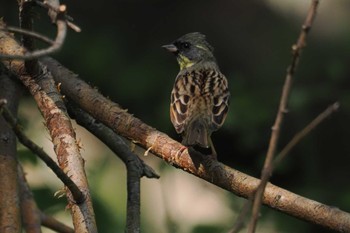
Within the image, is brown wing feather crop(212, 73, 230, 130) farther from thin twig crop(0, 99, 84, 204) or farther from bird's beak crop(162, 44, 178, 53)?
thin twig crop(0, 99, 84, 204)

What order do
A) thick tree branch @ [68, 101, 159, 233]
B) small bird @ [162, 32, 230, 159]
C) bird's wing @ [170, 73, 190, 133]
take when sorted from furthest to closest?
1. bird's wing @ [170, 73, 190, 133]
2. small bird @ [162, 32, 230, 159]
3. thick tree branch @ [68, 101, 159, 233]

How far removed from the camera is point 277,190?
4.25 m

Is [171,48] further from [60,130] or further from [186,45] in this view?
[60,130]

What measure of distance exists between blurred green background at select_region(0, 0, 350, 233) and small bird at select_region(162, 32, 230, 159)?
75cm

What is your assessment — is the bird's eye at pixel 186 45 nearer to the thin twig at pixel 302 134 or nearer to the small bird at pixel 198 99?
the small bird at pixel 198 99

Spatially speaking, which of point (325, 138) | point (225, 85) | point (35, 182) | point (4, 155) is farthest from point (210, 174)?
point (325, 138)

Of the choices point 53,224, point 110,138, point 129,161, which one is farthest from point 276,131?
point 110,138

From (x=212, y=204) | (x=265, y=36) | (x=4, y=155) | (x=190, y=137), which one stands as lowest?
(x=4, y=155)

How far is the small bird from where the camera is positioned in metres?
5.17

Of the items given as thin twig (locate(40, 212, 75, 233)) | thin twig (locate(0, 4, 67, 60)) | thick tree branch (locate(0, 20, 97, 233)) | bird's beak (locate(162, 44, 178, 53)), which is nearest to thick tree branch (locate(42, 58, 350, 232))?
thick tree branch (locate(0, 20, 97, 233))

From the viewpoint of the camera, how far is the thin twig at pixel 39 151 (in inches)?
124

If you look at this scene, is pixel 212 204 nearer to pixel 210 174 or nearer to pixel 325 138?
pixel 325 138

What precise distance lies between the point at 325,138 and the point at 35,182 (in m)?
2.76

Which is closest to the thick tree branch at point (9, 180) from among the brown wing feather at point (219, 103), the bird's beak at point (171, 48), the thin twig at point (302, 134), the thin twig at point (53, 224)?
the thin twig at point (53, 224)
